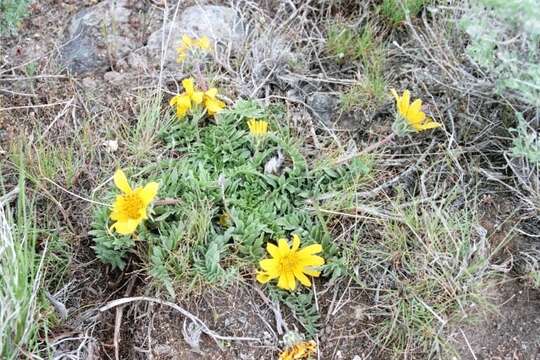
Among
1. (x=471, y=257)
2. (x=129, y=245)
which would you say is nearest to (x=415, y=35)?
(x=471, y=257)

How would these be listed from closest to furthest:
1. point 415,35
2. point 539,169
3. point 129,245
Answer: point 129,245
point 539,169
point 415,35

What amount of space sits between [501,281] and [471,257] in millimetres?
109

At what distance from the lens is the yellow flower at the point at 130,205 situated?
1864mm

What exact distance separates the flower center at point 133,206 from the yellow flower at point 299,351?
56 centimetres

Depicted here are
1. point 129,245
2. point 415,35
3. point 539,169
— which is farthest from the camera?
point 415,35

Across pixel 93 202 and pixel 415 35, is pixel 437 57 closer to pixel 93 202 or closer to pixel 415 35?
pixel 415 35

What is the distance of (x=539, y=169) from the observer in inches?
82.8

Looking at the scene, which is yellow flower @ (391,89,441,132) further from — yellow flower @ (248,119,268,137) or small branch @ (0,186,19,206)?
small branch @ (0,186,19,206)

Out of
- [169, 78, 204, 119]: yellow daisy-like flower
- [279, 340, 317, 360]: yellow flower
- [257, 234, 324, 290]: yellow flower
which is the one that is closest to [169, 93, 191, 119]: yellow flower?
[169, 78, 204, 119]: yellow daisy-like flower

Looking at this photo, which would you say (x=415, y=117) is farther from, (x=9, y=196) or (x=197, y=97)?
(x=9, y=196)

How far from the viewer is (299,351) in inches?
74.8

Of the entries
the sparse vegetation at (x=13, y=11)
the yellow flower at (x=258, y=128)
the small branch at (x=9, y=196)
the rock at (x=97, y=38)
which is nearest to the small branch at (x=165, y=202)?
the yellow flower at (x=258, y=128)

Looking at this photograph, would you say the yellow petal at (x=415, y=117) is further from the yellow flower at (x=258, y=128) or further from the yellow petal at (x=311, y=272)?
the yellow petal at (x=311, y=272)

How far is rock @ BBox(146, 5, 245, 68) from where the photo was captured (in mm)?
2461
